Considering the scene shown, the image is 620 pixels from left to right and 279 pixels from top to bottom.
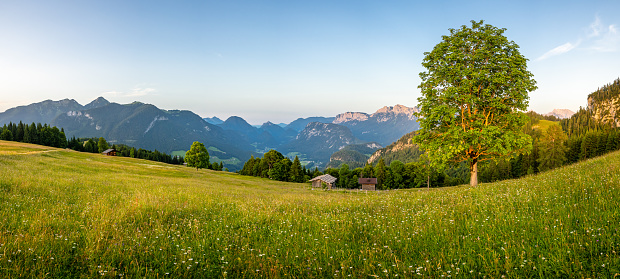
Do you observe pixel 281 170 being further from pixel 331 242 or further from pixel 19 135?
pixel 19 135

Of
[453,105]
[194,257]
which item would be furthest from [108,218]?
[453,105]

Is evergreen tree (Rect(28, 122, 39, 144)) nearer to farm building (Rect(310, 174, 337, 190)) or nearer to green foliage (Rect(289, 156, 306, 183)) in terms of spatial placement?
green foliage (Rect(289, 156, 306, 183))

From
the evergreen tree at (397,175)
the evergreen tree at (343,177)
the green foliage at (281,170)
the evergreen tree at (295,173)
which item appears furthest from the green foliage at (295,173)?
the evergreen tree at (397,175)

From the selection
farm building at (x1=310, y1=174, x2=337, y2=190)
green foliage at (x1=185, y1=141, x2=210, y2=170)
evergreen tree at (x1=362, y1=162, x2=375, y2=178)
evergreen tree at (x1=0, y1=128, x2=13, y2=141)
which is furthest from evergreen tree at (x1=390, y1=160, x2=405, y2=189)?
evergreen tree at (x1=0, y1=128, x2=13, y2=141)

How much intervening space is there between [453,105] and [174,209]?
1947 centimetres

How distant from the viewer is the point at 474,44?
19.6 m

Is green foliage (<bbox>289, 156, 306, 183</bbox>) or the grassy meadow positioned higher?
the grassy meadow

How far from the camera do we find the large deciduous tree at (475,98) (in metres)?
17.9

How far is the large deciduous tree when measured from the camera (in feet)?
58.7

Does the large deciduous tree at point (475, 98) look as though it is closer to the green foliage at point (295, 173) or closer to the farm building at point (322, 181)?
the farm building at point (322, 181)

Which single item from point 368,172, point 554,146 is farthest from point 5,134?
point 554,146

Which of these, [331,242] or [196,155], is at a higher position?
[331,242]

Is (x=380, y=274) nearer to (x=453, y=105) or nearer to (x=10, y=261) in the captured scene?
(x=10, y=261)

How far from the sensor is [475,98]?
703 inches
